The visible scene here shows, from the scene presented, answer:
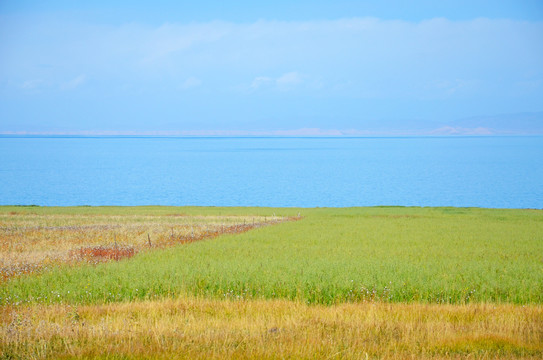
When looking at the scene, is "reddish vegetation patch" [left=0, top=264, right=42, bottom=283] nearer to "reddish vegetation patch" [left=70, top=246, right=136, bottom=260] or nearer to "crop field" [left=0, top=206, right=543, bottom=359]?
"crop field" [left=0, top=206, right=543, bottom=359]

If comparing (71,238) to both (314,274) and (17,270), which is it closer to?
(17,270)

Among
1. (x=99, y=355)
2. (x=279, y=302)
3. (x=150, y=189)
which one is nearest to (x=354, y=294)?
(x=279, y=302)

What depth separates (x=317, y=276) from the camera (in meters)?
14.5

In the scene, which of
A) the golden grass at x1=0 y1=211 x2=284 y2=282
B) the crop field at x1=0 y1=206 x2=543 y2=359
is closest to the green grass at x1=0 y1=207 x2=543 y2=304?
the crop field at x1=0 y1=206 x2=543 y2=359

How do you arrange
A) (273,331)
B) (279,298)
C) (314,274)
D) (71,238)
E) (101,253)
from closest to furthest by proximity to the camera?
1. (273,331)
2. (279,298)
3. (314,274)
4. (101,253)
5. (71,238)

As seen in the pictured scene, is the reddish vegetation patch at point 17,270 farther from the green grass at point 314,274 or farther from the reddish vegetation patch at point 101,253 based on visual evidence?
the green grass at point 314,274

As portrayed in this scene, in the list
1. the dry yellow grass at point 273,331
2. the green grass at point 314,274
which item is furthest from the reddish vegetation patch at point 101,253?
the dry yellow grass at point 273,331

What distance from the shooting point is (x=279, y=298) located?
12.9 meters

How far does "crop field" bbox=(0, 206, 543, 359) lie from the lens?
805 cm

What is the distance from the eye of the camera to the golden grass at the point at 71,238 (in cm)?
1984

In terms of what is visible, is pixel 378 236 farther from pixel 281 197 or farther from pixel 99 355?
pixel 281 197

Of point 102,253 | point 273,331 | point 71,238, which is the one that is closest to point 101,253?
point 102,253

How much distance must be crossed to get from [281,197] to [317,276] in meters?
76.1

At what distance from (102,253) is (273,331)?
15.0m
